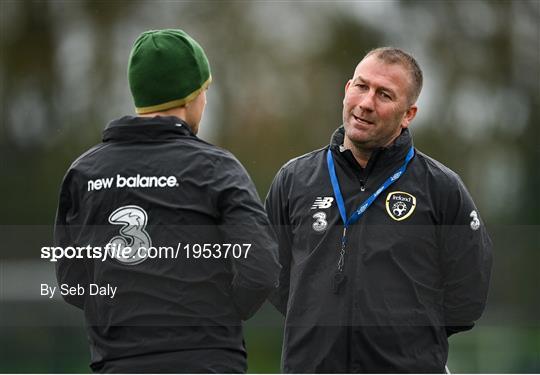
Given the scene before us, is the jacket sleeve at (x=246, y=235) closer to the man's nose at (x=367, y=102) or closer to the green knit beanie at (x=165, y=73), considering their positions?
the green knit beanie at (x=165, y=73)

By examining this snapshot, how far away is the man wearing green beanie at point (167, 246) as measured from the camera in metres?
1.87

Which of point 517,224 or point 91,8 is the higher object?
point 91,8

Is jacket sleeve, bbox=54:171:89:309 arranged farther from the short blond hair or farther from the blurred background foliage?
the blurred background foliage

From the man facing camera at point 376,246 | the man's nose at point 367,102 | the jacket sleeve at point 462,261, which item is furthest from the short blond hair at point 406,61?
the jacket sleeve at point 462,261

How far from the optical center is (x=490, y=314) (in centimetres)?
443

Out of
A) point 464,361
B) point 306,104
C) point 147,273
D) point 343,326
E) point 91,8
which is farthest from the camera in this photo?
point 91,8

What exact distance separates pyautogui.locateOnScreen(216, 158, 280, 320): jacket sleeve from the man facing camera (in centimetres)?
50

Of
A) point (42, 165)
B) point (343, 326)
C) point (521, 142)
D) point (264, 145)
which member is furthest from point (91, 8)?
point (343, 326)

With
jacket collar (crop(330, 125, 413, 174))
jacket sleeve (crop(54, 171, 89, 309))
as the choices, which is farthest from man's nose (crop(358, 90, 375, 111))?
jacket sleeve (crop(54, 171, 89, 309))

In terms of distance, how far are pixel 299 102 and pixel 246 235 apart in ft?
8.32

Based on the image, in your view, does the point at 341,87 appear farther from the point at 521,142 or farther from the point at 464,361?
the point at 464,361

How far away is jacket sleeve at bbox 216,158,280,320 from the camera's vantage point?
6.20ft

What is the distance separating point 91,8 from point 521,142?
2.32m

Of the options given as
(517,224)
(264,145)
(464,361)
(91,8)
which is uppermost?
(91,8)
